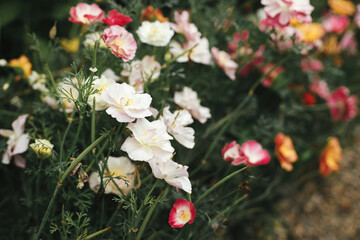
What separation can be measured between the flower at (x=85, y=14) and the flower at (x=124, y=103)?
234 mm

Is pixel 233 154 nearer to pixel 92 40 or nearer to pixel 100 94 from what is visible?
pixel 100 94

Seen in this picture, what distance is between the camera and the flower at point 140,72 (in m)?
0.76

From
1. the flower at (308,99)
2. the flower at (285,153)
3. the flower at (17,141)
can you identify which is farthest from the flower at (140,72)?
the flower at (308,99)

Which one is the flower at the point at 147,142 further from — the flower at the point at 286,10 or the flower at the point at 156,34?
the flower at the point at 286,10

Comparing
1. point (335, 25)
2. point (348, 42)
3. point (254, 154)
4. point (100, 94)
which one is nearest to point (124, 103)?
point (100, 94)

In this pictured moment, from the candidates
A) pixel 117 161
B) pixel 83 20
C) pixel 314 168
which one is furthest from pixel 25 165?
pixel 314 168

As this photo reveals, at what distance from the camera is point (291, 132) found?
4.46 feet

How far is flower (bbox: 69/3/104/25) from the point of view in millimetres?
743

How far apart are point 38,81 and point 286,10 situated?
70 cm

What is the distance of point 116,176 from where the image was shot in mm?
677

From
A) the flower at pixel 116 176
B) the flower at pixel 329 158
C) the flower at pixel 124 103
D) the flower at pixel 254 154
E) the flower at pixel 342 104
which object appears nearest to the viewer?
the flower at pixel 124 103

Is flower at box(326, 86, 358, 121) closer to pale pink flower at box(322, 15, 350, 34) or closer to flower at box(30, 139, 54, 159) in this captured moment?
pale pink flower at box(322, 15, 350, 34)

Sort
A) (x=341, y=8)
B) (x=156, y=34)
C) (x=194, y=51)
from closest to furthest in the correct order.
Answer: (x=156, y=34), (x=194, y=51), (x=341, y=8)

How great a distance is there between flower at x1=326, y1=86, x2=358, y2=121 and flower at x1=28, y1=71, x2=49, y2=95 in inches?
45.1
